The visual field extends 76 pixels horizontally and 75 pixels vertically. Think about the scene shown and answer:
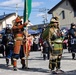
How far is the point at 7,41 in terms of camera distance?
12.4 m

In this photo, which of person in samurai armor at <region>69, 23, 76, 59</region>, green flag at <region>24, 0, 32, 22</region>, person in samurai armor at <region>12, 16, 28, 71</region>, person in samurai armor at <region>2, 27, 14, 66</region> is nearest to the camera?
person in samurai armor at <region>12, 16, 28, 71</region>

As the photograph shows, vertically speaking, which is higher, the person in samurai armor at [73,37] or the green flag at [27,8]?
the green flag at [27,8]

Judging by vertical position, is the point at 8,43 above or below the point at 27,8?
below

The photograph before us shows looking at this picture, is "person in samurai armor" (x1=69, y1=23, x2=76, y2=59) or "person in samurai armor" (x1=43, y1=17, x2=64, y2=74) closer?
"person in samurai armor" (x1=43, y1=17, x2=64, y2=74)

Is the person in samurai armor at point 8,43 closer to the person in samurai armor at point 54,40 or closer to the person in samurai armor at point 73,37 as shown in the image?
the person in samurai armor at point 73,37

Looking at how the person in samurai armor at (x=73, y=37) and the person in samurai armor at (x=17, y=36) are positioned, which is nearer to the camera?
the person in samurai armor at (x=17, y=36)

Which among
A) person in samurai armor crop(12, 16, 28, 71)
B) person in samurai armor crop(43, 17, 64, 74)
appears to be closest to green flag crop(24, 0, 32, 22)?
person in samurai armor crop(12, 16, 28, 71)

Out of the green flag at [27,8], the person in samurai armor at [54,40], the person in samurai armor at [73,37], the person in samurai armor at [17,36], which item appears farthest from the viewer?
the person in samurai armor at [73,37]

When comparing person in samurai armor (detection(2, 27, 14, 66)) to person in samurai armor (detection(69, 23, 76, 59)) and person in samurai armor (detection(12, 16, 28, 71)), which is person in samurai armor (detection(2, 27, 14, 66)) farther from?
person in samurai armor (detection(69, 23, 76, 59))

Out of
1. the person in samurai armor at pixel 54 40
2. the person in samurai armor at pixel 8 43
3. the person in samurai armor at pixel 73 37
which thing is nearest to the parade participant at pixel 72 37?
the person in samurai armor at pixel 73 37

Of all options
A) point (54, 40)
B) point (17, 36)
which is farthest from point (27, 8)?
point (54, 40)

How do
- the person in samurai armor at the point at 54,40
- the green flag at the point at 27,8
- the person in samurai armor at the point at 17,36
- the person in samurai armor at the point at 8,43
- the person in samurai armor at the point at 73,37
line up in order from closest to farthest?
the person in samurai armor at the point at 54,40 < the person in samurai armor at the point at 17,36 < the green flag at the point at 27,8 < the person in samurai armor at the point at 8,43 < the person in samurai armor at the point at 73,37

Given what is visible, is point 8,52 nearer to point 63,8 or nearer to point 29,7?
point 29,7

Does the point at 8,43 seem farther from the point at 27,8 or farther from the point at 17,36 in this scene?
the point at 17,36
